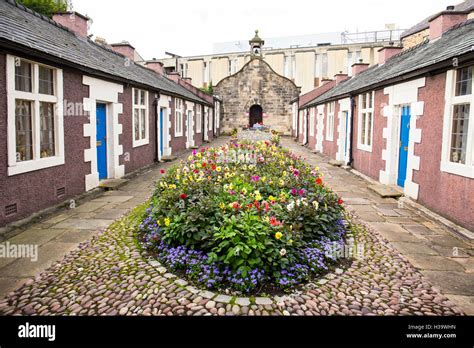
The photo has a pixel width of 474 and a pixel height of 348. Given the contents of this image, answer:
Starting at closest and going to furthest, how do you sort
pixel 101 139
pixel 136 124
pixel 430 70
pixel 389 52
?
1. pixel 430 70
2. pixel 101 139
3. pixel 136 124
4. pixel 389 52

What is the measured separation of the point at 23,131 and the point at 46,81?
1.41 meters

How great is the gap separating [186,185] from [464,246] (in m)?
4.96

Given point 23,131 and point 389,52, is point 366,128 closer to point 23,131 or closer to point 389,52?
point 389,52

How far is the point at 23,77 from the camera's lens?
7117 mm

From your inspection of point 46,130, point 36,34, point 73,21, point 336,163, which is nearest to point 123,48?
point 73,21

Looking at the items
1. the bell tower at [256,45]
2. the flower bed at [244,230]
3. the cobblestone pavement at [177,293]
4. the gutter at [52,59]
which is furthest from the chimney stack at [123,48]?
the bell tower at [256,45]

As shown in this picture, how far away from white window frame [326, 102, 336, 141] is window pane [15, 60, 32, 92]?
48.9 feet

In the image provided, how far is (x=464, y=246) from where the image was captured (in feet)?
19.5

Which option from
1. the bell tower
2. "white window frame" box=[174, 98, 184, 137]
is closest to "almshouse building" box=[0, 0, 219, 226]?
"white window frame" box=[174, 98, 184, 137]

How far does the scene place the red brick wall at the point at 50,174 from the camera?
641 cm

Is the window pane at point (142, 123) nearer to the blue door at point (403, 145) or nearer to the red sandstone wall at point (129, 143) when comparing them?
the red sandstone wall at point (129, 143)
